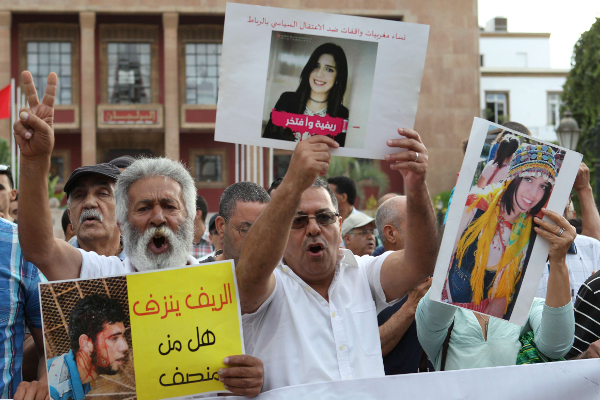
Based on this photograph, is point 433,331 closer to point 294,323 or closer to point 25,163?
point 294,323

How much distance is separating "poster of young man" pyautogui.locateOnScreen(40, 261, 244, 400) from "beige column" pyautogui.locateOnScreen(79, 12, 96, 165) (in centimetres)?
2333

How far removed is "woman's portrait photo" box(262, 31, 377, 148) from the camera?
7.13 feet

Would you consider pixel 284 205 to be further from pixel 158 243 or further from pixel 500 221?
pixel 500 221

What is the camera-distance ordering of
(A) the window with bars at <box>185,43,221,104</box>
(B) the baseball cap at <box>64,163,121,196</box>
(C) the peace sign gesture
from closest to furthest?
(C) the peace sign gesture
(B) the baseball cap at <box>64,163,121,196</box>
(A) the window with bars at <box>185,43,221,104</box>

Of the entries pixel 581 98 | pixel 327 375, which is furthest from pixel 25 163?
pixel 581 98

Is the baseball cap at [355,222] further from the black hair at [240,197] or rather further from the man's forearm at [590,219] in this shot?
the man's forearm at [590,219]

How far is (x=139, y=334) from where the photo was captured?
2.11 m

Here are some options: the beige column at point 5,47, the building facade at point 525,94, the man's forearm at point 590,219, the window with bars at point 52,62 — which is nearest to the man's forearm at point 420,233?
the man's forearm at point 590,219

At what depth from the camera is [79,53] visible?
1010 inches

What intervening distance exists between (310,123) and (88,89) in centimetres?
2410

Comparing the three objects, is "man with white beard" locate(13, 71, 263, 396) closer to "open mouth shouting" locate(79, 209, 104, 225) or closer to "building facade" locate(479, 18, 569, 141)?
"open mouth shouting" locate(79, 209, 104, 225)

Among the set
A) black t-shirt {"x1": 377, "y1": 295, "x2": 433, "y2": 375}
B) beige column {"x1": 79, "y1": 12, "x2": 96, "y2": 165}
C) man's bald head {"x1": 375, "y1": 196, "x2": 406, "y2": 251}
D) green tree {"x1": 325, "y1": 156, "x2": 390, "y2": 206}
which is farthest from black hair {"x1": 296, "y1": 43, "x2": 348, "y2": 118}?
beige column {"x1": 79, "y1": 12, "x2": 96, "y2": 165}

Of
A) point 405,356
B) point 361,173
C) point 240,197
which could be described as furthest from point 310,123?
point 361,173

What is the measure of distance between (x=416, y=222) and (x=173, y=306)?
92 centimetres
